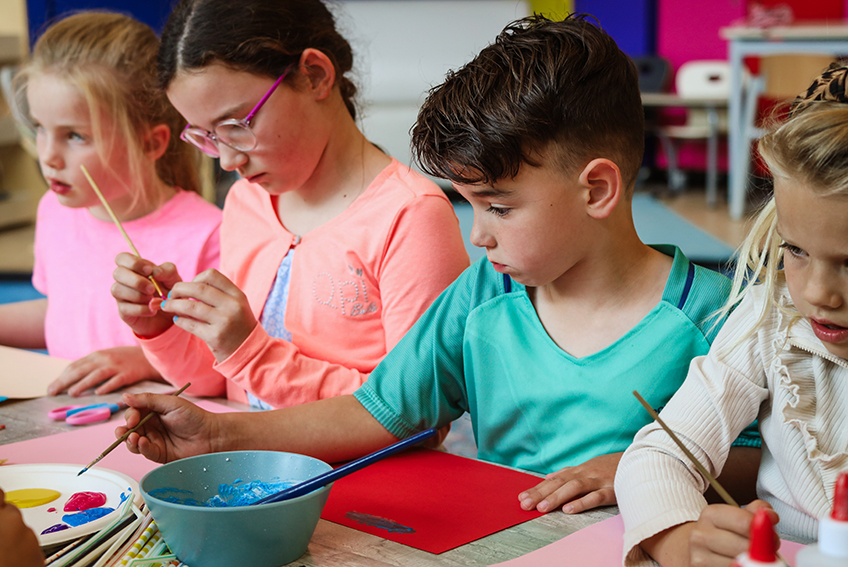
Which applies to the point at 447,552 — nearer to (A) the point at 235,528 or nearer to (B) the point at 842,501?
(A) the point at 235,528

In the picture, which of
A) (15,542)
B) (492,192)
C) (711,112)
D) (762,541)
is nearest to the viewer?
(762,541)

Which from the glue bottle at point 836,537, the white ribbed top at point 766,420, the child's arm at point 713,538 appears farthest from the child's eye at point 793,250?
the glue bottle at point 836,537

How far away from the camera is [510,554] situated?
0.74 metres

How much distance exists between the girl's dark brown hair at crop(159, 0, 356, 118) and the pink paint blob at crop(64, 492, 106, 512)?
2.06ft

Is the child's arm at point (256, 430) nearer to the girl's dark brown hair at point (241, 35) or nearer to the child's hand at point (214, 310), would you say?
the child's hand at point (214, 310)

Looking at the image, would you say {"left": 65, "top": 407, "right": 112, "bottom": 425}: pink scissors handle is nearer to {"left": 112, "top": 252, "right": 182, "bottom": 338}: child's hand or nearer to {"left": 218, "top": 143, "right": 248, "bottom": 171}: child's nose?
{"left": 112, "top": 252, "right": 182, "bottom": 338}: child's hand

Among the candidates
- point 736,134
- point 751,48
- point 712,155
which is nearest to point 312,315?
point 751,48

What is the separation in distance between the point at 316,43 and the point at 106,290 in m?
0.68

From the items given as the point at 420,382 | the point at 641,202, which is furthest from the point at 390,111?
the point at 420,382

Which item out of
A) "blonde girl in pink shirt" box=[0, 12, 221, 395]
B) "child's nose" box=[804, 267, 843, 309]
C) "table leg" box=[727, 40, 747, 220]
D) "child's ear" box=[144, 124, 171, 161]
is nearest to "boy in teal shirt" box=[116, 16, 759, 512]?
"child's nose" box=[804, 267, 843, 309]

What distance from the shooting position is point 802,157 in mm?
724

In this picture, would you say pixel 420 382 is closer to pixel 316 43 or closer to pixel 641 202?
pixel 316 43

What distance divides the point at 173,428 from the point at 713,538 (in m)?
0.56

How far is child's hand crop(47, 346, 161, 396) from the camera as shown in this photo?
1.24 m
